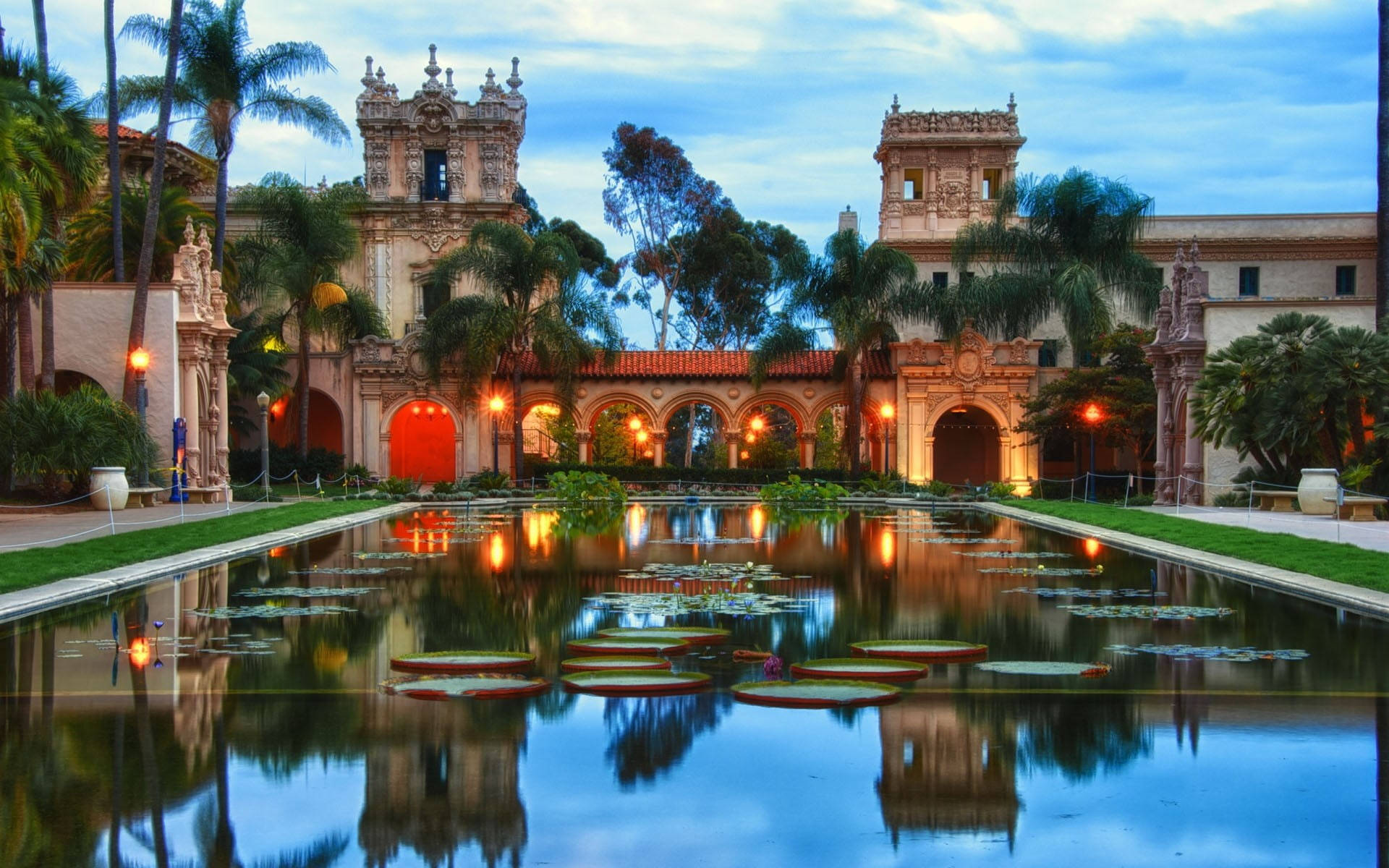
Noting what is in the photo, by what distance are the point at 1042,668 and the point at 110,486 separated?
24.9m

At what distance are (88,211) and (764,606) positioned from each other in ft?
114

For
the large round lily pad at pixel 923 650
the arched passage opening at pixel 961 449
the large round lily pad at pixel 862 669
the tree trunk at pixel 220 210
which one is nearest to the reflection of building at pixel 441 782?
the large round lily pad at pixel 862 669

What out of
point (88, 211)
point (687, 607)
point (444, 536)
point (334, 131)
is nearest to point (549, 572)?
point (687, 607)

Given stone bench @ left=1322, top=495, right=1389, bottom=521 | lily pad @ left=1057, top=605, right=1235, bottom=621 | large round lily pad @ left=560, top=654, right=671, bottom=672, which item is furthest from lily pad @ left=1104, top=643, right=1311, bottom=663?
stone bench @ left=1322, top=495, right=1389, bottom=521

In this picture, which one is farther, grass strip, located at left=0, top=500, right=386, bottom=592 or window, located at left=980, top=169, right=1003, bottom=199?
window, located at left=980, top=169, right=1003, bottom=199

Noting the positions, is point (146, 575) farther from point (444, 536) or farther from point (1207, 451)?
point (1207, 451)

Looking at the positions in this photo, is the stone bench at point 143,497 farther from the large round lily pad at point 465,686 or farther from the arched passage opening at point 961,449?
the arched passage opening at point 961,449

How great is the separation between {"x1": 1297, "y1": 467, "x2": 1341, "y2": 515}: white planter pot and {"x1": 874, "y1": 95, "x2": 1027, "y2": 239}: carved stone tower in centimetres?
2903

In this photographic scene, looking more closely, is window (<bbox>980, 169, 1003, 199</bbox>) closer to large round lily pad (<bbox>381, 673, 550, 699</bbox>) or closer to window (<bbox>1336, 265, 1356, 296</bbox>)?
window (<bbox>1336, 265, 1356, 296</bbox>)

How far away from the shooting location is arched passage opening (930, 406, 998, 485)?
5538 cm

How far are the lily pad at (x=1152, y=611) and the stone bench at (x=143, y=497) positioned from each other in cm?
2360

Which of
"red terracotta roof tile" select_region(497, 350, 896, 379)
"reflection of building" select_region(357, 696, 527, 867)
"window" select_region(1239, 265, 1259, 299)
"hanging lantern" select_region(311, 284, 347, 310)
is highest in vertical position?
"window" select_region(1239, 265, 1259, 299)

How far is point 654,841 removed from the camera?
6.51 metres

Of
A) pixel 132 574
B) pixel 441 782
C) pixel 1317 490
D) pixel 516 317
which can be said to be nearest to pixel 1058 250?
pixel 516 317
